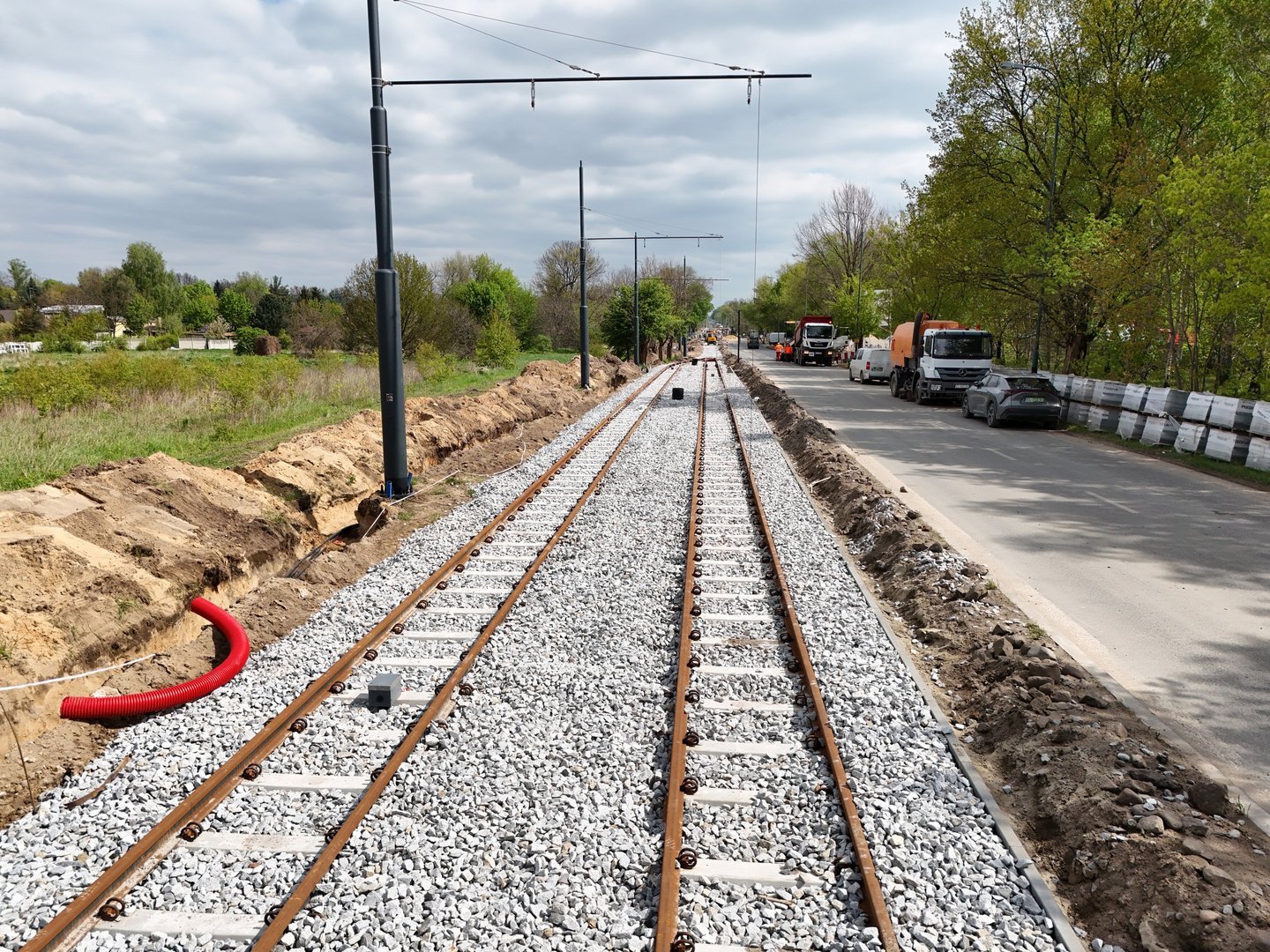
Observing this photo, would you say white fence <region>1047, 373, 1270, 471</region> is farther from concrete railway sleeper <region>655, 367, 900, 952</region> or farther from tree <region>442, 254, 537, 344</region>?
tree <region>442, 254, 537, 344</region>

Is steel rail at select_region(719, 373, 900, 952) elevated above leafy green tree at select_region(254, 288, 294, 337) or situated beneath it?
situated beneath

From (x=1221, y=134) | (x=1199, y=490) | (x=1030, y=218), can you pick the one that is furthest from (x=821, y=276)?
(x=1199, y=490)

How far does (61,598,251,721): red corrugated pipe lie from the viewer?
230 inches

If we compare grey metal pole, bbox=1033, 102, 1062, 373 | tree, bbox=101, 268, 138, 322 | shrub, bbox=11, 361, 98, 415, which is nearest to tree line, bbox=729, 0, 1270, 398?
grey metal pole, bbox=1033, 102, 1062, 373

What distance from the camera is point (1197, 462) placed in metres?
16.9

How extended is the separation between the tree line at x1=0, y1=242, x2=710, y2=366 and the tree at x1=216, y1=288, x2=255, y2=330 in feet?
0.62

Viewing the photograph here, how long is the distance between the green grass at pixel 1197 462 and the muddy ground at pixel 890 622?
7.04m

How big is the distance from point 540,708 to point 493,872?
6.02ft

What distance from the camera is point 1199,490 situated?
556 inches

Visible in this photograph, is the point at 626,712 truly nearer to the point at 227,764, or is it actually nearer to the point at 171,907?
the point at 227,764

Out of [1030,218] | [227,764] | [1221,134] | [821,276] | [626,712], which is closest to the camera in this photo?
[227,764]

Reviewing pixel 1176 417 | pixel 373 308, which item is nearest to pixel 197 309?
pixel 373 308

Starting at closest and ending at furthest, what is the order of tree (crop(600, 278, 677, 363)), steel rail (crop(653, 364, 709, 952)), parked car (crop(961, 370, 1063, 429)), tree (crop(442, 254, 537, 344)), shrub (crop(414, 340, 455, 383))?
steel rail (crop(653, 364, 709, 952)) → parked car (crop(961, 370, 1063, 429)) → shrub (crop(414, 340, 455, 383)) → tree (crop(600, 278, 677, 363)) → tree (crop(442, 254, 537, 344))

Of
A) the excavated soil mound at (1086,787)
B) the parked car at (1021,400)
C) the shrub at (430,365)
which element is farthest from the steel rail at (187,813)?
the shrub at (430,365)
